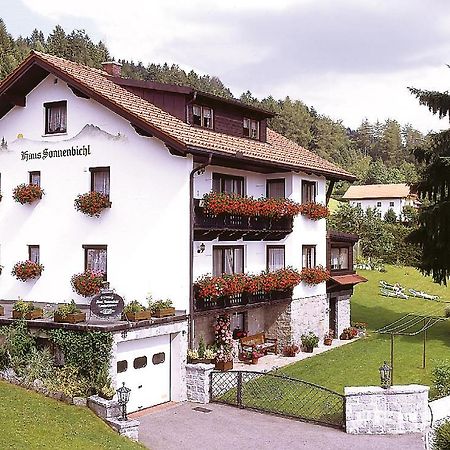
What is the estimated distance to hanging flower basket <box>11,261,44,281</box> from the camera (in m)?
23.9

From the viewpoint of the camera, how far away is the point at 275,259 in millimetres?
27219

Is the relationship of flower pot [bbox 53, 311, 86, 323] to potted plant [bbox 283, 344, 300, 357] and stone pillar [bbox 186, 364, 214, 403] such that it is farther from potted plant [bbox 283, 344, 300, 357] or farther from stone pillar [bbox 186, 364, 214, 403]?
potted plant [bbox 283, 344, 300, 357]

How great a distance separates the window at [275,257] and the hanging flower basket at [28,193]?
9.09m

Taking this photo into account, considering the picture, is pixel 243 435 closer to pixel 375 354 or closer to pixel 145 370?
pixel 145 370

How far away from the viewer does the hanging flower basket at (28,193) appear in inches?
945

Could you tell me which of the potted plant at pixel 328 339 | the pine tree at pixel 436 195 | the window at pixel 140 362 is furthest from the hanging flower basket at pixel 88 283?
the pine tree at pixel 436 195

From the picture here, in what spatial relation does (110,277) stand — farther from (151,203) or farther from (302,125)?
(302,125)

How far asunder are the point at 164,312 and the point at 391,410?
23.1 ft

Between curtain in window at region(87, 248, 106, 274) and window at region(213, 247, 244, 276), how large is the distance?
3.89m

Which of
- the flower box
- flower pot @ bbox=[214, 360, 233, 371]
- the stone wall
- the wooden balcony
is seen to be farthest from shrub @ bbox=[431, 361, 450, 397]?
the flower box

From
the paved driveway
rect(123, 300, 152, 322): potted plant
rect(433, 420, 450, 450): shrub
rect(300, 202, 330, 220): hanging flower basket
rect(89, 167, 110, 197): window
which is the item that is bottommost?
the paved driveway

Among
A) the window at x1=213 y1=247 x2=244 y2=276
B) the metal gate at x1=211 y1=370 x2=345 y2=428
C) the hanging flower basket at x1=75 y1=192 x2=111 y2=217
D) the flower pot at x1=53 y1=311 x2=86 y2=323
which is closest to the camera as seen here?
the metal gate at x1=211 y1=370 x2=345 y2=428

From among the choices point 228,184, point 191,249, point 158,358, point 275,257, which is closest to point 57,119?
point 228,184

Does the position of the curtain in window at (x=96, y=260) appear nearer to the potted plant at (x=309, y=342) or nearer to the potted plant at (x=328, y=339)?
the potted plant at (x=309, y=342)
